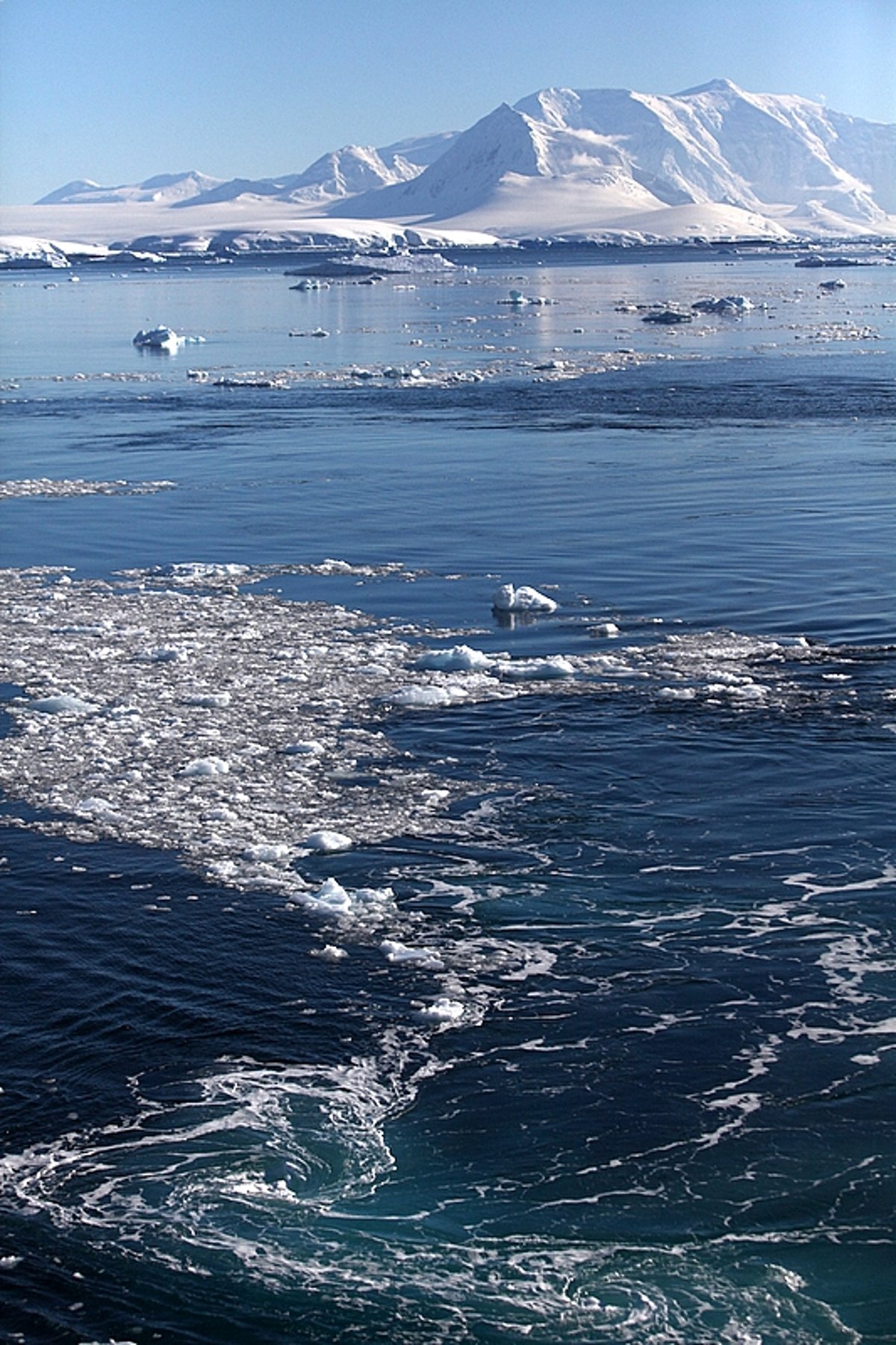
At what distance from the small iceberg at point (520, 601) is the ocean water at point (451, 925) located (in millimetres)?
248

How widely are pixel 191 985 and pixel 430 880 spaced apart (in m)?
1.67

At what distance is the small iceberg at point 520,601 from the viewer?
1442 centimetres

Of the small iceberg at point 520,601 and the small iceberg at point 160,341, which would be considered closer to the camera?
the small iceberg at point 520,601

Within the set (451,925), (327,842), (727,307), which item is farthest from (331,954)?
(727,307)

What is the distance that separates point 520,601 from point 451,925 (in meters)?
6.55

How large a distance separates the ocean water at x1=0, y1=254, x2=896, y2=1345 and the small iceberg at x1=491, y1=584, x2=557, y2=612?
0.25 metres

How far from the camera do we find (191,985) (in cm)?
773

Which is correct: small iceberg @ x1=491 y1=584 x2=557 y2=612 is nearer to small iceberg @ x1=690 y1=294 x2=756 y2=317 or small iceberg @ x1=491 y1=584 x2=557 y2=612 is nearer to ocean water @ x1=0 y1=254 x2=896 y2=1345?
ocean water @ x1=0 y1=254 x2=896 y2=1345

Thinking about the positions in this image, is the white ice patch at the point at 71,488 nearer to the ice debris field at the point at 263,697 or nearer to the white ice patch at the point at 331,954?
the ice debris field at the point at 263,697

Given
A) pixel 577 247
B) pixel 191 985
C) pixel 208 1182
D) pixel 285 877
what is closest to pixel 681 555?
pixel 285 877

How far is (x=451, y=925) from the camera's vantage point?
27.1 ft

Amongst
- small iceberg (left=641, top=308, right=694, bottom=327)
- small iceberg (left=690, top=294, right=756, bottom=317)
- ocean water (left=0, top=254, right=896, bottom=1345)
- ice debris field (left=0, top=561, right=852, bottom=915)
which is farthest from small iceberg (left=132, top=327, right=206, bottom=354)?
ice debris field (left=0, top=561, right=852, bottom=915)

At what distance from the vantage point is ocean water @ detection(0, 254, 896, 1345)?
5.75m

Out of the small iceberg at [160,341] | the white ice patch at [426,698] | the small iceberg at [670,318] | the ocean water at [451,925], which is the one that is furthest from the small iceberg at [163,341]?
the white ice patch at [426,698]
